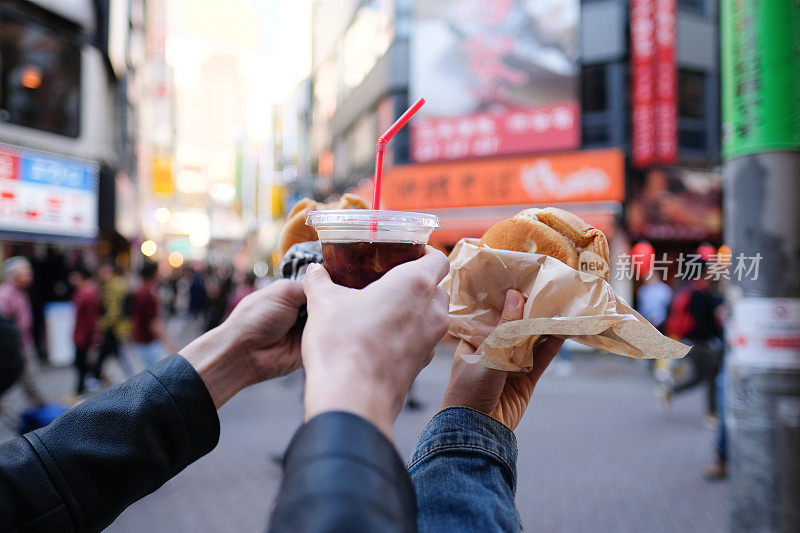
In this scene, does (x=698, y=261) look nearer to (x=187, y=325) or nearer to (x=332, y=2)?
(x=187, y=325)

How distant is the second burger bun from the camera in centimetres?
153

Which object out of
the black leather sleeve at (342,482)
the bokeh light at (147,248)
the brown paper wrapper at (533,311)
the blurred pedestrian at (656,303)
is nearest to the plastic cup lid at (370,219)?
the brown paper wrapper at (533,311)

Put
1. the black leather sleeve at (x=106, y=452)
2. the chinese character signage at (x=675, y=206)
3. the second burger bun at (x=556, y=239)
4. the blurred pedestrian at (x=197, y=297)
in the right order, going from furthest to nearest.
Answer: the blurred pedestrian at (x=197, y=297) < the chinese character signage at (x=675, y=206) < the second burger bun at (x=556, y=239) < the black leather sleeve at (x=106, y=452)

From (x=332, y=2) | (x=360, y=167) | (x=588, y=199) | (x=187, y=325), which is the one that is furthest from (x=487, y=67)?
(x=332, y=2)

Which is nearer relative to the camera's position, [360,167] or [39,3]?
[39,3]

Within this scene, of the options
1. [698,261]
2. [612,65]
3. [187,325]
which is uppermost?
[612,65]

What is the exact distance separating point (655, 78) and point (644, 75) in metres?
0.28

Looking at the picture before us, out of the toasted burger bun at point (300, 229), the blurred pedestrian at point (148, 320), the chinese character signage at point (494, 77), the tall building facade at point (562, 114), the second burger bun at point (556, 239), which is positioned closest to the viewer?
the second burger bun at point (556, 239)

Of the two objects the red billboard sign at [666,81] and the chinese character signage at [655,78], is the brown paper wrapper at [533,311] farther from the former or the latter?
the red billboard sign at [666,81]

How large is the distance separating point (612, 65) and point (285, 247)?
1488cm

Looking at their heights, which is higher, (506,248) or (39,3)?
(39,3)

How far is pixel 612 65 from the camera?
1448 centimetres

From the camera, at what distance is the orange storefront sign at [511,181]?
14.2 m

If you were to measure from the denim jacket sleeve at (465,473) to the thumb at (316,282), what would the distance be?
39cm
